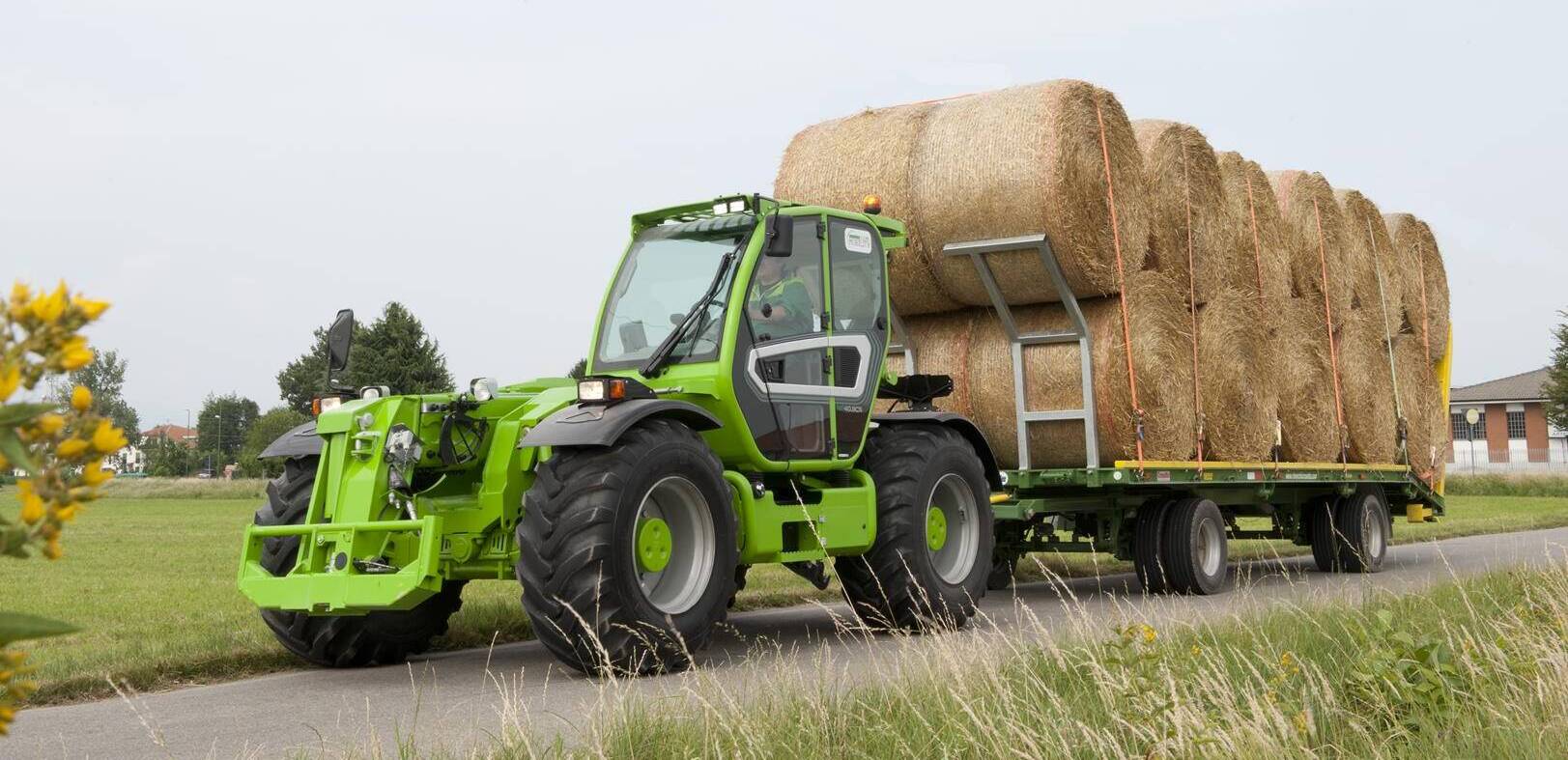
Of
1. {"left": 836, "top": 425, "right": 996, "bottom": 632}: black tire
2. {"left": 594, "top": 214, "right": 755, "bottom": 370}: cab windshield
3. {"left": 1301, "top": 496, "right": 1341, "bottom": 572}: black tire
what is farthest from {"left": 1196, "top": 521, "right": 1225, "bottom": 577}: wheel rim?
{"left": 594, "top": 214, "right": 755, "bottom": 370}: cab windshield

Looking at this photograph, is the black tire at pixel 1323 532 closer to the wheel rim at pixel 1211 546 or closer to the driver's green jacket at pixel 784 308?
the wheel rim at pixel 1211 546

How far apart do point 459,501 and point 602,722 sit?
134 inches

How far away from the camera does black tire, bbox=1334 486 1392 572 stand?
1371 cm

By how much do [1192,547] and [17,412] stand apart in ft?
35.1

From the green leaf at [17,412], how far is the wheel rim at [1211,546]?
11097mm

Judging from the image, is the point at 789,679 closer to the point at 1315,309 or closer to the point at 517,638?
the point at 517,638

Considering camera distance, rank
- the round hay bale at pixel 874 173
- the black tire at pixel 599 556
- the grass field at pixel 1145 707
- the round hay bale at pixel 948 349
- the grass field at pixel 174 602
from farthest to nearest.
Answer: the round hay bale at pixel 948 349 → the round hay bale at pixel 874 173 → the grass field at pixel 174 602 → the black tire at pixel 599 556 → the grass field at pixel 1145 707

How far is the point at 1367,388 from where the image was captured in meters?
13.9

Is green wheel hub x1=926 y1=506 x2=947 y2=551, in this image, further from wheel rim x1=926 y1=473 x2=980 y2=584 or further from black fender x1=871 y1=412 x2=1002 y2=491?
black fender x1=871 y1=412 x2=1002 y2=491

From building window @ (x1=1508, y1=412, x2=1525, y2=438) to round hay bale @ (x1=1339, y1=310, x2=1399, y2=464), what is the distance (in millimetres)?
57333

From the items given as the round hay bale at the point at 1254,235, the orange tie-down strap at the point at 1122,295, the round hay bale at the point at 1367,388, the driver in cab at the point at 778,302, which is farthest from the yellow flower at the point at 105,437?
the round hay bale at the point at 1367,388

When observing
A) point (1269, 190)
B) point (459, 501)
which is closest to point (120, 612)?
point (459, 501)

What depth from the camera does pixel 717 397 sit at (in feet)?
26.0

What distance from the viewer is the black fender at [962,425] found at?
9.42 m
